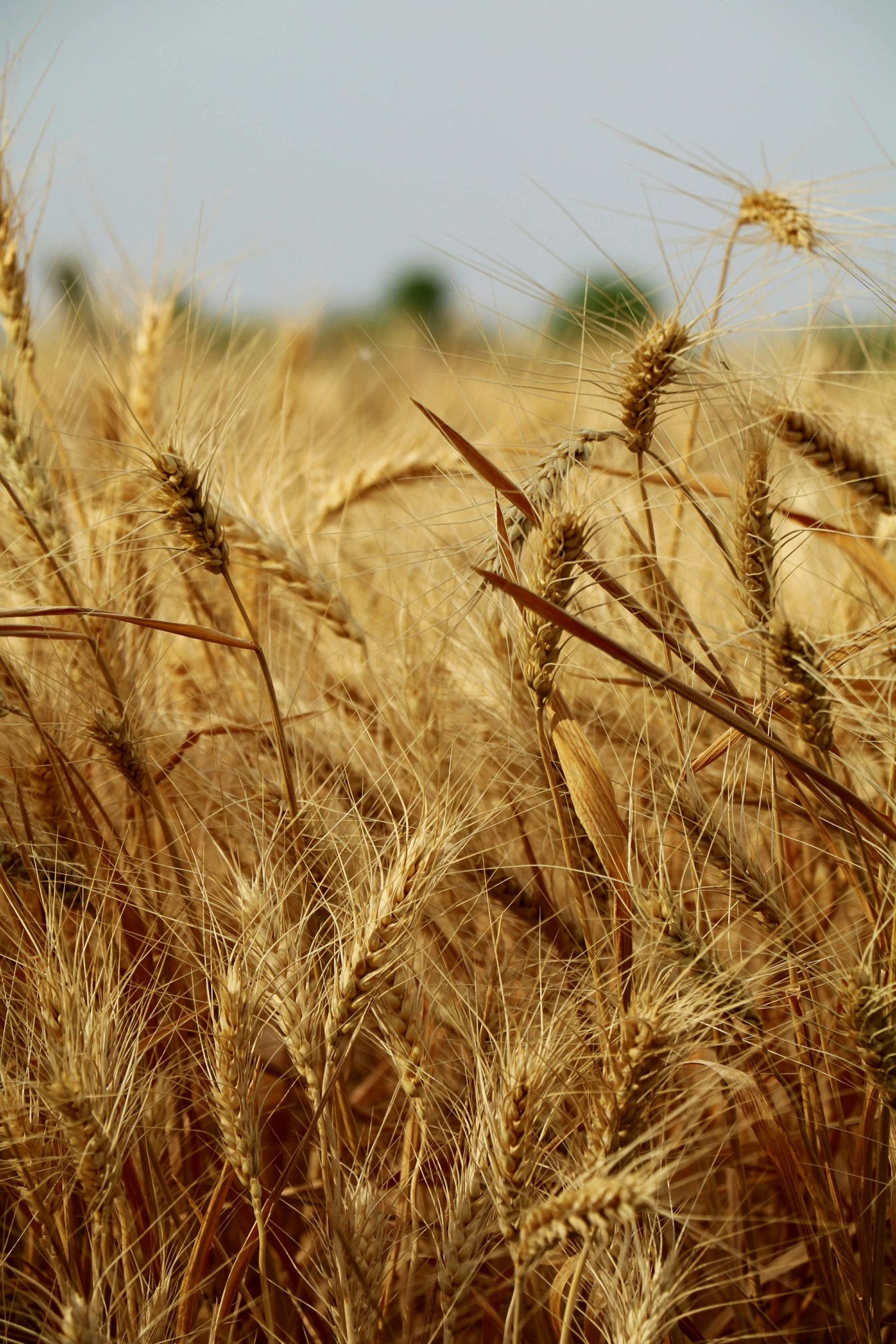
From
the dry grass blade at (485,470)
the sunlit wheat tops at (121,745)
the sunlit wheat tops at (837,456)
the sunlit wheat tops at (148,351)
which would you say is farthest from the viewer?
the sunlit wheat tops at (148,351)

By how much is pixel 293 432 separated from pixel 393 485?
759 mm

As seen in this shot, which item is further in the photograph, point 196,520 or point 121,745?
point 121,745

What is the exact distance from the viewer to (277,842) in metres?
0.99

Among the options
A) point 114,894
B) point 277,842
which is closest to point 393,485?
point 277,842

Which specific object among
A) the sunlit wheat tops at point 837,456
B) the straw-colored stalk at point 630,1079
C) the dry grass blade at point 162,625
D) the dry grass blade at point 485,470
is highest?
the sunlit wheat tops at point 837,456

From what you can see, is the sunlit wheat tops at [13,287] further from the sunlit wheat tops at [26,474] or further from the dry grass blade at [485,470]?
the dry grass blade at [485,470]

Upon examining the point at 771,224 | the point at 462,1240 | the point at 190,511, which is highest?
the point at 771,224

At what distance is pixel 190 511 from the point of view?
84 centimetres

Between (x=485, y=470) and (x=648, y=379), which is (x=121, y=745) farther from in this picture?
(x=648, y=379)

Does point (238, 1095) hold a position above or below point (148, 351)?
below

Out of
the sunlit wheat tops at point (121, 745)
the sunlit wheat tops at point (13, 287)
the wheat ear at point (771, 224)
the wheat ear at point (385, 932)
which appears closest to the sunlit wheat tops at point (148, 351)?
the sunlit wheat tops at point (13, 287)

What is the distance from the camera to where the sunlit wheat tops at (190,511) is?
2.76 ft

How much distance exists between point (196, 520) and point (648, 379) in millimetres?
473

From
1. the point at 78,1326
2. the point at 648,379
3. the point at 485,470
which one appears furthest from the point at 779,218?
the point at 78,1326
